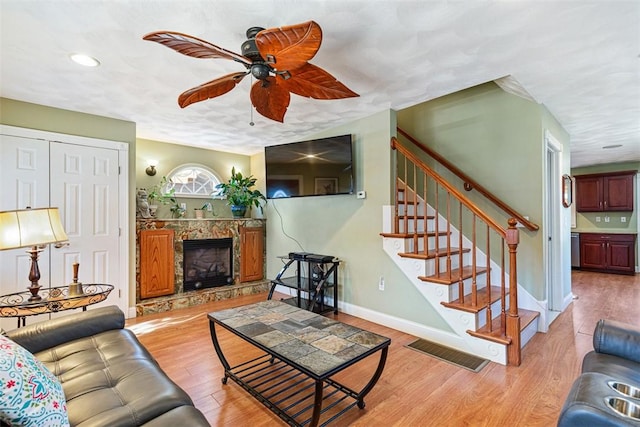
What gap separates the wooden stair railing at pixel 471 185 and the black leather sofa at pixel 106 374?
3414 mm

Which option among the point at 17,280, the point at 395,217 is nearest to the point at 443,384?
the point at 395,217

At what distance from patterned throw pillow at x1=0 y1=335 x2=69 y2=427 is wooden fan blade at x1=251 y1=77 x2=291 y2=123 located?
1722 millimetres

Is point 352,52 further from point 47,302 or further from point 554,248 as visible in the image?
point 554,248

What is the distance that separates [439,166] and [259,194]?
2.83 metres

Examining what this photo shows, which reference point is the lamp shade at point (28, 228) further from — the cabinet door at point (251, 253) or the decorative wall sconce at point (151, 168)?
the cabinet door at point (251, 253)

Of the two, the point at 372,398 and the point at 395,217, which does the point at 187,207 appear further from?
the point at 372,398

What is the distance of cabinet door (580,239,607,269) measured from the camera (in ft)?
20.9

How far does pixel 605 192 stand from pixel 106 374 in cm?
891

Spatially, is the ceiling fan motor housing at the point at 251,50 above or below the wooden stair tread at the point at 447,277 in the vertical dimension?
above

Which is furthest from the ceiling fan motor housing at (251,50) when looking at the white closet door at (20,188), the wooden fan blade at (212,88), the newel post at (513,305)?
the white closet door at (20,188)

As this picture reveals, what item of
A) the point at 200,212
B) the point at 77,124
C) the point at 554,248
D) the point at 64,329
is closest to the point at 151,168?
the point at 200,212

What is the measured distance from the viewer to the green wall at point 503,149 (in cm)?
321

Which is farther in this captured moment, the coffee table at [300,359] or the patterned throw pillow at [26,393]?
the coffee table at [300,359]

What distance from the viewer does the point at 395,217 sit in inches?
132
